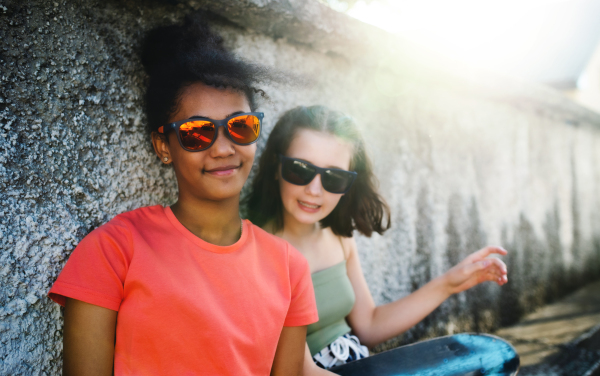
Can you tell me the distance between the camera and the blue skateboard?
159 centimetres

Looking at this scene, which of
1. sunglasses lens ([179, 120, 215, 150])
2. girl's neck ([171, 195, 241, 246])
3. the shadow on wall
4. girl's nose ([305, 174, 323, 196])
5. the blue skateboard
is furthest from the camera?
the shadow on wall

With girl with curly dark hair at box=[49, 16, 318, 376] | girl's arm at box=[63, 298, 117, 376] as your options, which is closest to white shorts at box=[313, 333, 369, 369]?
girl with curly dark hair at box=[49, 16, 318, 376]

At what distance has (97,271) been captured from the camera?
1.04 meters

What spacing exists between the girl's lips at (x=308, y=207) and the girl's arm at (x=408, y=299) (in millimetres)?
431

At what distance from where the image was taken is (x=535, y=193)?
180 inches

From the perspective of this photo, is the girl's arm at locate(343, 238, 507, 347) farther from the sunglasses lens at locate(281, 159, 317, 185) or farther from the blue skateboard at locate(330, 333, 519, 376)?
the sunglasses lens at locate(281, 159, 317, 185)

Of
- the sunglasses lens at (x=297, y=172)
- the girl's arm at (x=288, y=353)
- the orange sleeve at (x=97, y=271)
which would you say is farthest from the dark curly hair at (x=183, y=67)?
the girl's arm at (x=288, y=353)

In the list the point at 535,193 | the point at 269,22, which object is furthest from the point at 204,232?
the point at 535,193

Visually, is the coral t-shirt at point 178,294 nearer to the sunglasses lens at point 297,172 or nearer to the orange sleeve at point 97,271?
the orange sleeve at point 97,271

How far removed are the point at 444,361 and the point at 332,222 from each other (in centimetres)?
87

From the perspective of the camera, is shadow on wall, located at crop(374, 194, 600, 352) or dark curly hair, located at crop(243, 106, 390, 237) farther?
shadow on wall, located at crop(374, 194, 600, 352)

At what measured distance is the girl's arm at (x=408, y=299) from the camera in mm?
1943

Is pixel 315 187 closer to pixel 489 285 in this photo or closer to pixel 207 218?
pixel 207 218

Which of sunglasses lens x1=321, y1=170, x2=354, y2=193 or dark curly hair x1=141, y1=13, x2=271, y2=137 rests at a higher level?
dark curly hair x1=141, y1=13, x2=271, y2=137
